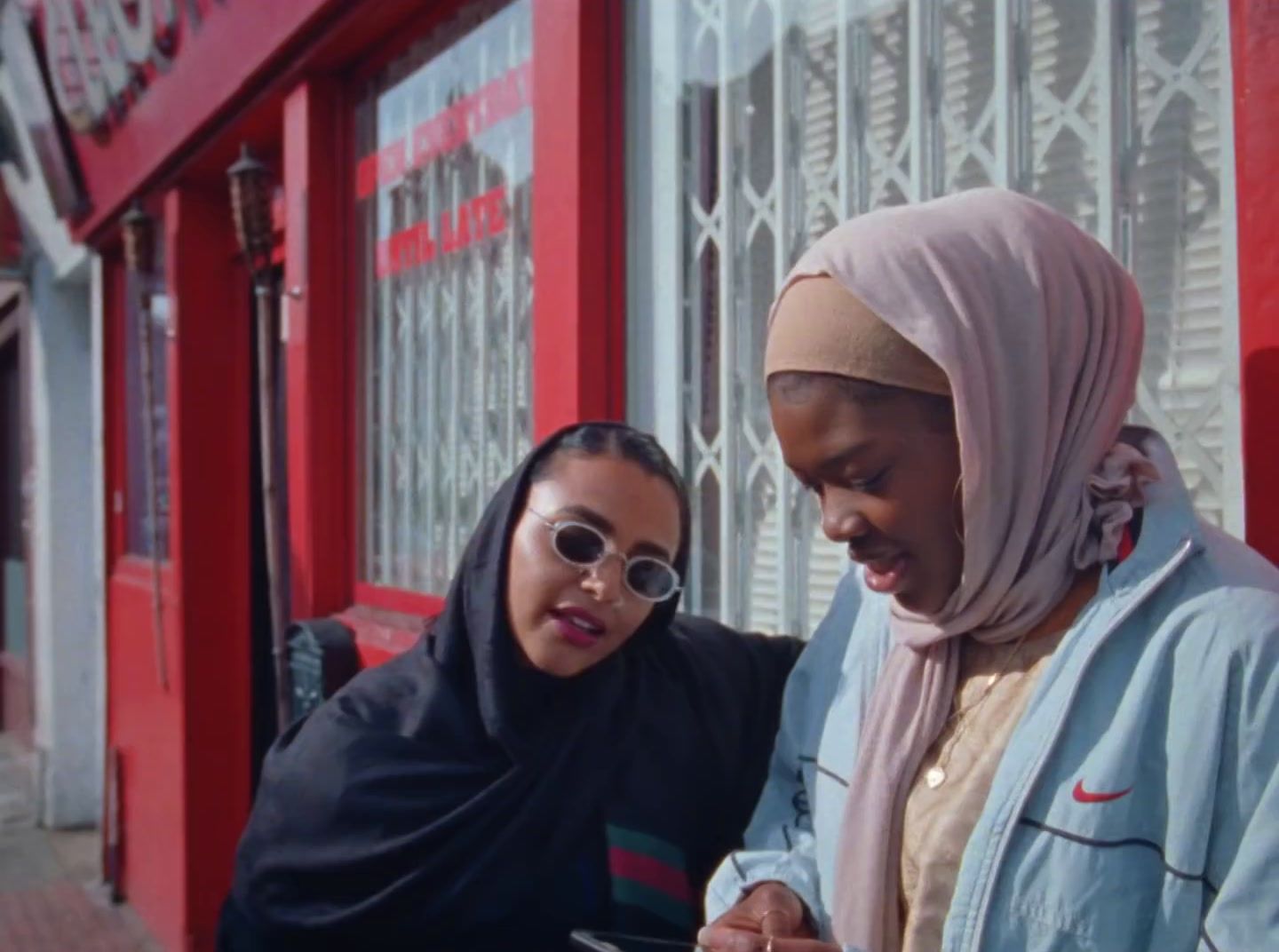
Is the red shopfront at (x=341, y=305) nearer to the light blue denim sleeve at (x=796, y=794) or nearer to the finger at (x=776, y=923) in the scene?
the light blue denim sleeve at (x=796, y=794)

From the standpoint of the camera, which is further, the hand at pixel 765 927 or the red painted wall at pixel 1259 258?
the red painted wall at pixel 1259 258

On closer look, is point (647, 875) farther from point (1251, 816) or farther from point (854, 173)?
point (854, 173)

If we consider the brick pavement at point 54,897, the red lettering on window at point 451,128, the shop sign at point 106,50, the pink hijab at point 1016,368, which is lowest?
the brick pavement at point 54,897

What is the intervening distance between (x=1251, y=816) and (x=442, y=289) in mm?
2860

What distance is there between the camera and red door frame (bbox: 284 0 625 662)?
2809mm

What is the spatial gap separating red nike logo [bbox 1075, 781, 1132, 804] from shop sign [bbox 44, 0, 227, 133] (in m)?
4.22

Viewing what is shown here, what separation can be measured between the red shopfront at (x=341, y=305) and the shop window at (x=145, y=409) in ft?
0.08

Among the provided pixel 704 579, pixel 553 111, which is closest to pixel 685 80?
pixel 553 111

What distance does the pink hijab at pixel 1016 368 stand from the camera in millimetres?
1325

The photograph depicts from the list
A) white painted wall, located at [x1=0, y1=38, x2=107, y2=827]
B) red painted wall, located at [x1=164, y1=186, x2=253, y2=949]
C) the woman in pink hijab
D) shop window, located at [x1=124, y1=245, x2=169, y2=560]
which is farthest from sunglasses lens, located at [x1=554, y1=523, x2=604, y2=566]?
white painted wall, located at [x1=0, y1=38, x2=107, y2=827]

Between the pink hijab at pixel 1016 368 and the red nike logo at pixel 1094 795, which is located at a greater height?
the pink hijab at pixel 1016 368

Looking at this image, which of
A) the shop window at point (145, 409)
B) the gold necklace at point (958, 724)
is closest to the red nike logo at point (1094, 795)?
the gold necklace at point (958, 724)

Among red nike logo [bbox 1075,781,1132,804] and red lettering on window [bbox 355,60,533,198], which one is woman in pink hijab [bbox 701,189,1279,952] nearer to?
red nike logo [bbox 1075,781,1132,804]

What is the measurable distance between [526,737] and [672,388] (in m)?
1.04
